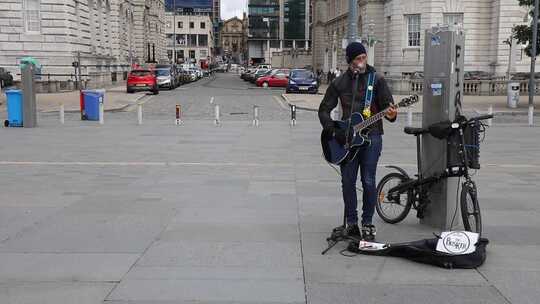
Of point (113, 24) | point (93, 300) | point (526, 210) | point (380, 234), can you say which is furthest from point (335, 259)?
point (113, 24)

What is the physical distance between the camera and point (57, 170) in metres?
11.2

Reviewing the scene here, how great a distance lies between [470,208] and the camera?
6242mm

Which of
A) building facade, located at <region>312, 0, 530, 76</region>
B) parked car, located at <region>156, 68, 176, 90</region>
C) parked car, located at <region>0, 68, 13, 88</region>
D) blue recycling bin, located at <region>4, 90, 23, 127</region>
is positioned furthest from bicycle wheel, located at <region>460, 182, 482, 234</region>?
parked car, located at <region>156, 68, 176, 90</region>

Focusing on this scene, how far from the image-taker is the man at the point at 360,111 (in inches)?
237

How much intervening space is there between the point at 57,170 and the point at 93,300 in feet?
22.3

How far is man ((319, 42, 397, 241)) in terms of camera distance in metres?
6.03

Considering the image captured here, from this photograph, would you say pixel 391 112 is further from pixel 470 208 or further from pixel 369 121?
pixel 470 208

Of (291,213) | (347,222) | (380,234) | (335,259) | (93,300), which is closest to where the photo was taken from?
(93,300)

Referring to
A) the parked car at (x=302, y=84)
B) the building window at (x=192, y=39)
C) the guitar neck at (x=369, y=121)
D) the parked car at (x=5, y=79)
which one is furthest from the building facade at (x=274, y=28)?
the guitar neck at (x=369, y=121)

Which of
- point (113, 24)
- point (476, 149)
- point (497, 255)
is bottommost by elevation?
point (497, 255)

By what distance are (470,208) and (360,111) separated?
1419 mm

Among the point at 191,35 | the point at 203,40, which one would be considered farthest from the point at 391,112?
the point at 203,40

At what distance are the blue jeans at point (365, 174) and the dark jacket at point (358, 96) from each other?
170mm

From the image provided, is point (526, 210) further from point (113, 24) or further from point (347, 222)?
point (113, 24)
